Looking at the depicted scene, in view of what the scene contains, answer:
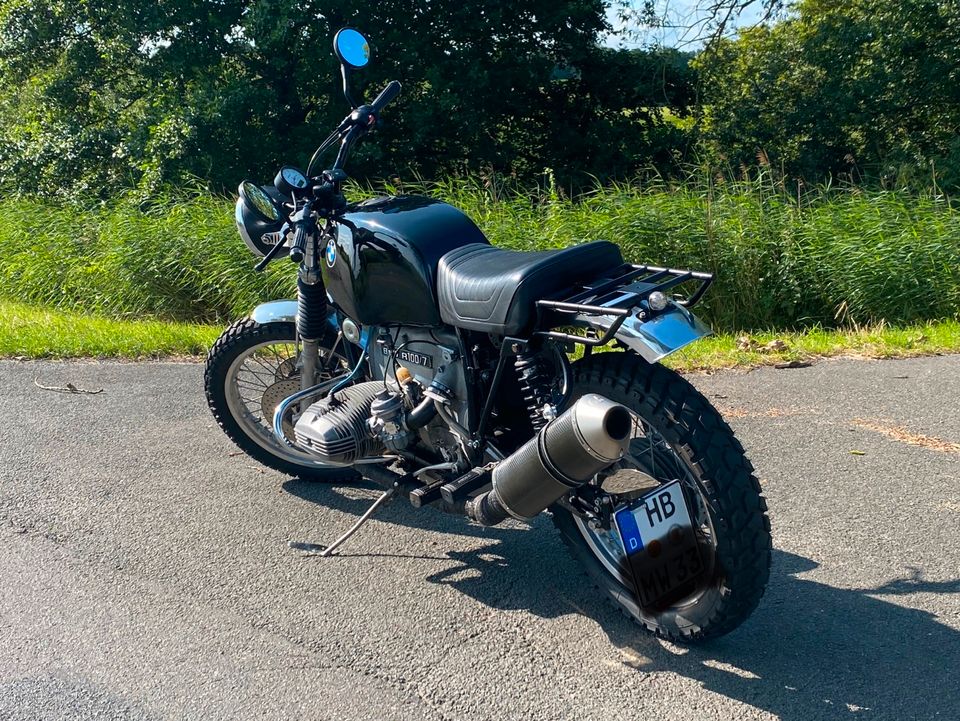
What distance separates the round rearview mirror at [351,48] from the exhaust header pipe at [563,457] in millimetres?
1871

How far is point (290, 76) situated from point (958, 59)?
10888mm

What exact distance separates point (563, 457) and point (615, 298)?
0.55 meters

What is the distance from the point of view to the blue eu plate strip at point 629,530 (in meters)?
3.14

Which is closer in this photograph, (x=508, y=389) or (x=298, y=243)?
(x=508, y=389)

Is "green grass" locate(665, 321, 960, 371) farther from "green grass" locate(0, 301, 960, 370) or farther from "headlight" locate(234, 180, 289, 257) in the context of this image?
"headlight" locate(234, 180, 289, 257)

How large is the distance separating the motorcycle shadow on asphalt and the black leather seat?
105 cm

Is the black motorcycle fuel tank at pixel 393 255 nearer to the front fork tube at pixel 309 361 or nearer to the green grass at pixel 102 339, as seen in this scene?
the front fork tube at pixel 309 361

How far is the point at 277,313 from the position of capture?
15.0 ft

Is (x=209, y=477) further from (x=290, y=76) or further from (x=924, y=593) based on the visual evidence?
(x=290, y=76)

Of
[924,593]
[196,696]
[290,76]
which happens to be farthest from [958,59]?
[196,696]

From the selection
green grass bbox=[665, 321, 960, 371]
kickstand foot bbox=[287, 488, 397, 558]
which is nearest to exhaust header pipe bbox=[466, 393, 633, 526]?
kickstand foot bbox=[287, 488, 397, 558]

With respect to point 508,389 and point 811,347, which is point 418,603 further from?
point 811,347

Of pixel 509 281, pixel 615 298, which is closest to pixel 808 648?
pixel 615 298

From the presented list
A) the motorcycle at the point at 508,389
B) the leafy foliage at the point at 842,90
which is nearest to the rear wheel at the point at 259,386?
the motorcycle at the point at 508,389
